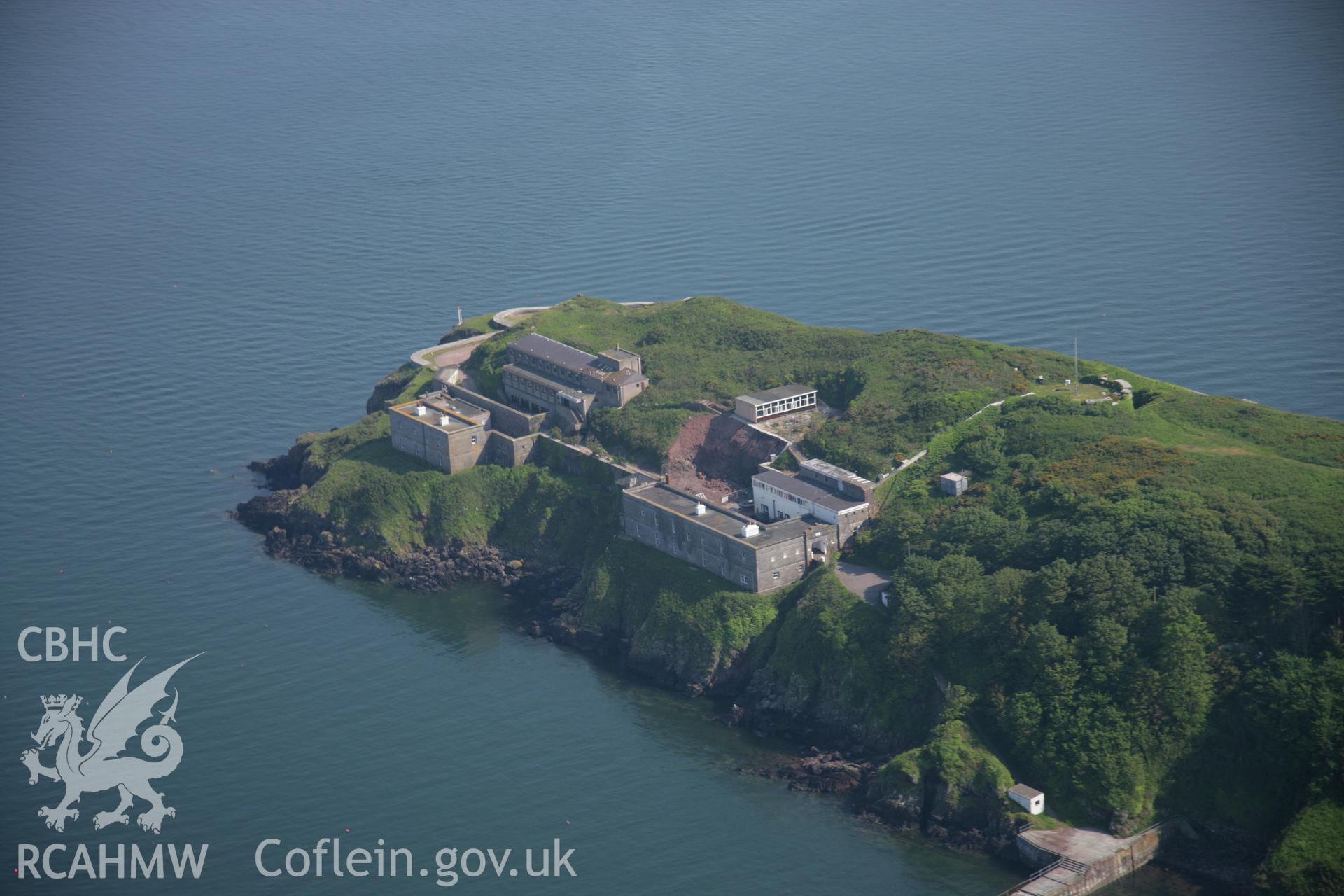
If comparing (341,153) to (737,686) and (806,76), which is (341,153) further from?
(737,686)

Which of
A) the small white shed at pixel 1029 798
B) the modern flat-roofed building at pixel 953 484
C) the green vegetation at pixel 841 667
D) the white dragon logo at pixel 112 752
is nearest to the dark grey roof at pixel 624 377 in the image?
the green vegetation at pixel 841 667

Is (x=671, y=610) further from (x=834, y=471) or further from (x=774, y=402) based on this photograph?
(x=774, y=402)

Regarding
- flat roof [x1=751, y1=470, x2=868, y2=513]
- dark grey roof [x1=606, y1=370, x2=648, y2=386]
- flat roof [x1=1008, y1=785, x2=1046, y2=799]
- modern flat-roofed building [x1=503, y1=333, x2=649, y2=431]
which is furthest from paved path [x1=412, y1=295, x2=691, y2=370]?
flat roof [x1=1008, y1=785, x2=1046, y2=799]

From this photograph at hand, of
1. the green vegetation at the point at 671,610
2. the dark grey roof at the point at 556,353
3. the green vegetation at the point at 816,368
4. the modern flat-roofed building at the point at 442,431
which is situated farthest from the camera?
the dark grey roof at the point at 556,353

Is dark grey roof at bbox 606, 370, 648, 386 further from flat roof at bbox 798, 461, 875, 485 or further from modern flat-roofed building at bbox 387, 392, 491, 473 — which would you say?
flat roof at bbox 798, 461, 875, 485

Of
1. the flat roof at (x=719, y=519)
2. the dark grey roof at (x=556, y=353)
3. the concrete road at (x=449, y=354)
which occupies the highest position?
the dark grey roof at (x=556, y=353)

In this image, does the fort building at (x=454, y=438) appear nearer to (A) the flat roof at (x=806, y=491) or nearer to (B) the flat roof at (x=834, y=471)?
(A) the flat roof at (x=806, y=491)

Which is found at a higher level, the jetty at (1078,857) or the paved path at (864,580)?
the paved path at (864,580)
